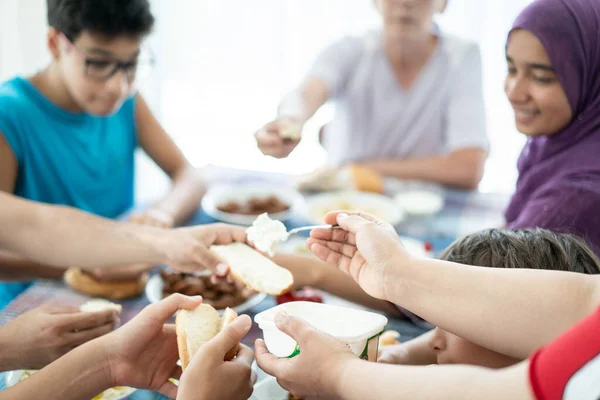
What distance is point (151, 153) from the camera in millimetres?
2650

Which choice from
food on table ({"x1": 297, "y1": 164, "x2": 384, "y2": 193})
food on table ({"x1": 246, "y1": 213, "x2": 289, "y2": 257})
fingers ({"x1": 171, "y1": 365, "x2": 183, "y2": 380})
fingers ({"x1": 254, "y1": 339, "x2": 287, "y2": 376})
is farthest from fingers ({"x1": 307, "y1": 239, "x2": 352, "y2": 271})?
food on table ({"x1": 297, "y1": 164, "x2": 384, "y2": 193})

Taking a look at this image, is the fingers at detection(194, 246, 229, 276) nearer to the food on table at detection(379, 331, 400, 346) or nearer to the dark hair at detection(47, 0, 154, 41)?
the food on table at detection(379, 331, 400, 346)

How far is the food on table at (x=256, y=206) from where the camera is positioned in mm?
2211

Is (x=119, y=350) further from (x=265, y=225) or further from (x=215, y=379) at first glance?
(x=265, y=225)

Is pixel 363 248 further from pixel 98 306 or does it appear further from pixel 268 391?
pixel 98 306

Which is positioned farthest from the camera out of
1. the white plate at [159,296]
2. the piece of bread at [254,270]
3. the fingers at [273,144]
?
the fingers at [273,144]

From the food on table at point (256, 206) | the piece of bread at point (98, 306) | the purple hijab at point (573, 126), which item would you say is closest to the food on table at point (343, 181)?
the food on table at point (256, 206)

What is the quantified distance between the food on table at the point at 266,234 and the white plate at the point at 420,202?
93cm

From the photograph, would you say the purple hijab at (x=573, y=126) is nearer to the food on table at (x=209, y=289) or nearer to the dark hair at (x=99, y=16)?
the food on table at (x=209, y=289)

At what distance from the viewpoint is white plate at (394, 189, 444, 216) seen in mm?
2328

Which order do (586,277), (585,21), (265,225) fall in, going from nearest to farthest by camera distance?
(586,277) → (265,225) → (585,21)

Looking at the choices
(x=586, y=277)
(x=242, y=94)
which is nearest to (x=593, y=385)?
(x=586, y=277)

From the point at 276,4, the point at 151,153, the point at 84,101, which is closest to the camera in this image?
the point at 84,101

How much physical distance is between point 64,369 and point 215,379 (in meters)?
0.35
